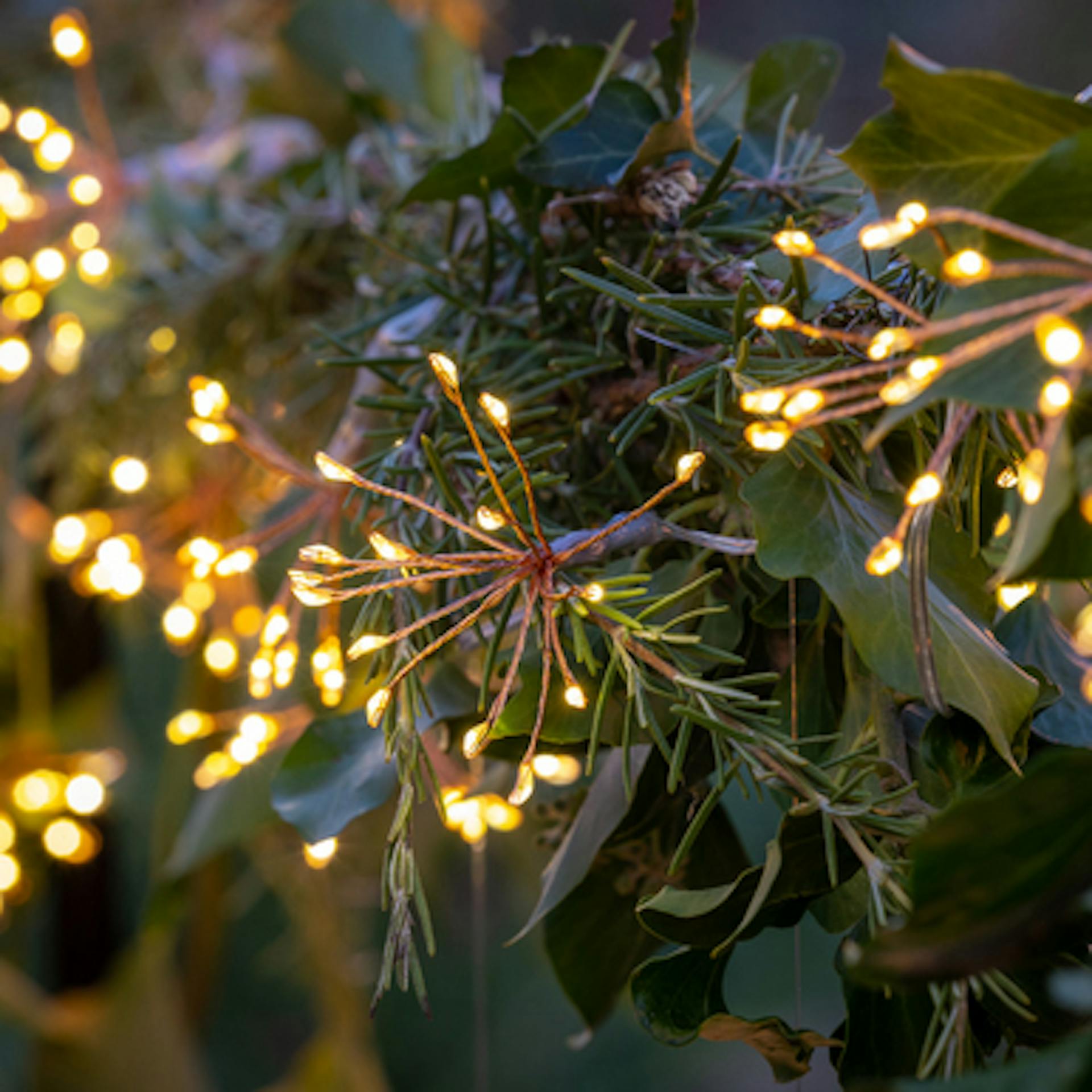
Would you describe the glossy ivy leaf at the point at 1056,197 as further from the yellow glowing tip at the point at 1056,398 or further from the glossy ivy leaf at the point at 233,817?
the glossy ivy leaf at the point at 233,817

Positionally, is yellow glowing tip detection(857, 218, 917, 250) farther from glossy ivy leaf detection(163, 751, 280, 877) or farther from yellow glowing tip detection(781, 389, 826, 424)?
glossy ivy leaf detection(163, 751, 280, 877)

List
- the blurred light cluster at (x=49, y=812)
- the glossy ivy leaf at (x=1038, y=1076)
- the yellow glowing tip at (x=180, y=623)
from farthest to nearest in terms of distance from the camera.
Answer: the blurred light cluster at (x=49, y=812)
the yellow glowing tip at (x=180, y=623)
the glossy ivy leaf at (x=1038, y=1076)

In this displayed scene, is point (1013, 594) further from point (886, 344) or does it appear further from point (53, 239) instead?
point (53, 239)

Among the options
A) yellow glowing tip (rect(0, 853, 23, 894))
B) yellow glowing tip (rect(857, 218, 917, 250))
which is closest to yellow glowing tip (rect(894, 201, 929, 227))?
yellow glowing tip (rect(857, 218, 917, 250))

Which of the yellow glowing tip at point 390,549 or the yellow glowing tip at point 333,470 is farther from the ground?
the yellow glowing tip at point 333,470

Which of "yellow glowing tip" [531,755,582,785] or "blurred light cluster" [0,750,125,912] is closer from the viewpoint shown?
"yellow glowing tip" [531,755,582,785]

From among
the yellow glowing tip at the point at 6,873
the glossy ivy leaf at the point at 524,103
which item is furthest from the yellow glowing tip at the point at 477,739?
the yellow glowing tip at the point at 6,873

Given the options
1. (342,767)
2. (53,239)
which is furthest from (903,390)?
(53,239)
